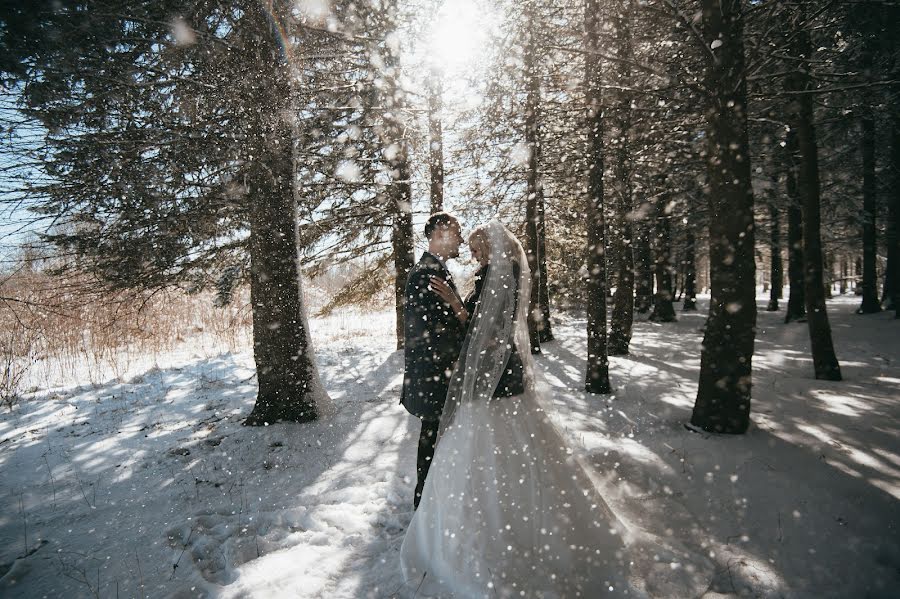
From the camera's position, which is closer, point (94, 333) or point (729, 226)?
point (729, 226)

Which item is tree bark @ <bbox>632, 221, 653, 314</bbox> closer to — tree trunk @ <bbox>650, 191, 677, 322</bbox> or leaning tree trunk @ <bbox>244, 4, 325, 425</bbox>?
tree trunk @ <bbox>650, 191, 677, 322</bbox>

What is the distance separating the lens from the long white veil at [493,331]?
3014mm

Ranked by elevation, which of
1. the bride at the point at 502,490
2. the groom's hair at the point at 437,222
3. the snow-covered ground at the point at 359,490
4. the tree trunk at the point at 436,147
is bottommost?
the snow-covered ground at the point at 359,490

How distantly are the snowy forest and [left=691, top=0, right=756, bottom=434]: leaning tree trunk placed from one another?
3 centimetres

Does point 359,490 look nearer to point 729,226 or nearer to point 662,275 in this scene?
point 729,226

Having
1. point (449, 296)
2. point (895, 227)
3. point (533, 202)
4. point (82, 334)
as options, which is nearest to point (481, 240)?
point (449, 296)

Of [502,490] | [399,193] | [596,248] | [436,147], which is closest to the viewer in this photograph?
[502,490]

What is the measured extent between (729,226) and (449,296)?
388 centimetres

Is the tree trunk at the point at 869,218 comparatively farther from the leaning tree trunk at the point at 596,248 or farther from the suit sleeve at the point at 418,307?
the suit sleeve at the point at 418,307

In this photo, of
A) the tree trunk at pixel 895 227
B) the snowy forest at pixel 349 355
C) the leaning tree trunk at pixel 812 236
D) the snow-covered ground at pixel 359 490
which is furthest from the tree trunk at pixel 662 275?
the snow-covered ground at pixel 359 490

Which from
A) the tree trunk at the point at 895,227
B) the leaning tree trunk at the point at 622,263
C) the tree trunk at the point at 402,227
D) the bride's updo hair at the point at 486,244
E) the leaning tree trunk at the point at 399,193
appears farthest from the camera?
the tree trunk at the point at 895,227

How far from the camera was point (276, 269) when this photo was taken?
18.5 feet

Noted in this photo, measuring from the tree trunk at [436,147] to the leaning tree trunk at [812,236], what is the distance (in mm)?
7074

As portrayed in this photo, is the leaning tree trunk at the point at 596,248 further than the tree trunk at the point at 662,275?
No
